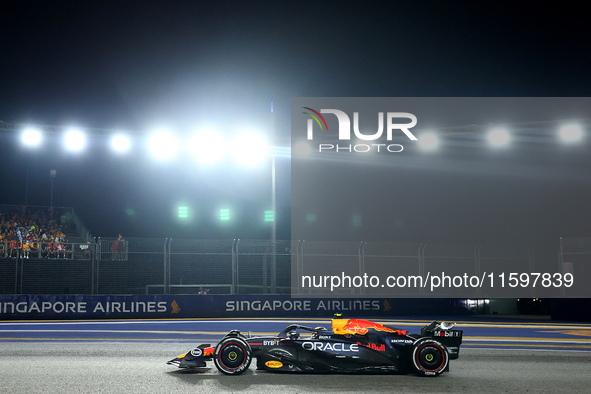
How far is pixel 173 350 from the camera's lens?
31.1 feet

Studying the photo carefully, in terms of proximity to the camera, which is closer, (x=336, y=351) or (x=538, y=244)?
(x=336, y=351)

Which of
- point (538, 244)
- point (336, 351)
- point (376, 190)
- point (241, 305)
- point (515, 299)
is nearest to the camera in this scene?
point (336, 351)

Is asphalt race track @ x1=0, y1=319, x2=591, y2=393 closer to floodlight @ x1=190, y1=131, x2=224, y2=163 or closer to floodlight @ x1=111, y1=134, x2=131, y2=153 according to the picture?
floodlight @ x1=190, y1=131, x2=224, y2=163

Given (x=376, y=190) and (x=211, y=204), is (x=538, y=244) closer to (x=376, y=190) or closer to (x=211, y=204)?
(x=376, y=190)

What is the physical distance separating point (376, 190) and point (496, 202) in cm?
675

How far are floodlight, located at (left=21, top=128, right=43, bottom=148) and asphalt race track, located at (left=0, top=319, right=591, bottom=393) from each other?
435 inches

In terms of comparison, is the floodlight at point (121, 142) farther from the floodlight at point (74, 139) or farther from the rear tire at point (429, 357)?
the rear tire at point (429, 357)

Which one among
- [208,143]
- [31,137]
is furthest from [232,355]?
[31,137]

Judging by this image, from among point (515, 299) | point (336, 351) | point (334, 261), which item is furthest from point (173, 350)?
point (515, 299)

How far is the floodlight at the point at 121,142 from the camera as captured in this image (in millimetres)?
22953

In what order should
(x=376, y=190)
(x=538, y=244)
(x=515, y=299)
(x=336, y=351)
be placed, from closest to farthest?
(x=336, y=351) → (x=515, y=299) → (x=538, y=244) → (x=376, y=190)

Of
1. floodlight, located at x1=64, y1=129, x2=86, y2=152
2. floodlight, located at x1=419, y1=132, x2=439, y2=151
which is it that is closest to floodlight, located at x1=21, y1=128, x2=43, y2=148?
floodlight, located at x1=64, y1=129, x2=86, y2=152

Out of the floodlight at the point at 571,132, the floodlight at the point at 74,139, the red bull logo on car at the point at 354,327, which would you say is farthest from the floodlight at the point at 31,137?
the floodlight at the point at 571,132

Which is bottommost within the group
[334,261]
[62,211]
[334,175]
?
[334,261]
